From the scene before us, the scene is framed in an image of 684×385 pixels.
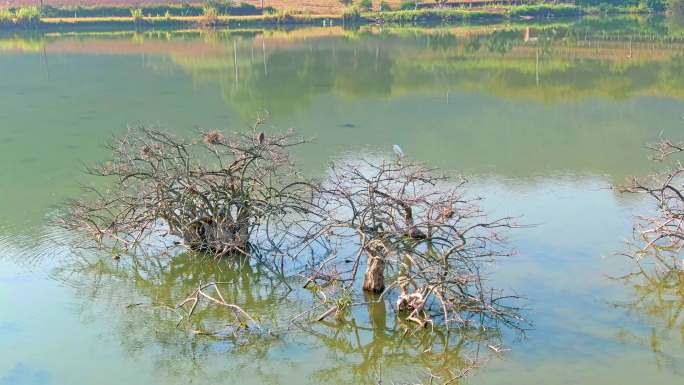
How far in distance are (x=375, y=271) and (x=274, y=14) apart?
58.0m

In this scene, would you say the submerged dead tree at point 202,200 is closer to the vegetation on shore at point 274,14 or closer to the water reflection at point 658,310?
the water reflection at point 658,310

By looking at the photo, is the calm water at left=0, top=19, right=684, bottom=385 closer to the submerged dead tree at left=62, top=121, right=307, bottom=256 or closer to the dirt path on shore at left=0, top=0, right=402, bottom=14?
the submerged dead tree at left=62, top=121, right=307, bottom=256

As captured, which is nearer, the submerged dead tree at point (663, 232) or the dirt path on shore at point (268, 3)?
the submerged dead tree at point (663, 232)

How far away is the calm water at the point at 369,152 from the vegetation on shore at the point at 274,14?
1370 centimetres

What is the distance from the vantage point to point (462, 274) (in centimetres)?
1255

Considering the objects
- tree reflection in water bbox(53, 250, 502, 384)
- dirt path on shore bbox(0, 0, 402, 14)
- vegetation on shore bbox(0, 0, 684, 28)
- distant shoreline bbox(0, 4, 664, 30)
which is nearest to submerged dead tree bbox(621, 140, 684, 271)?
tree reflection in water bbox(53, 250, 502, 384)

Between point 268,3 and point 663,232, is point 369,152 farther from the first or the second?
point 268,3

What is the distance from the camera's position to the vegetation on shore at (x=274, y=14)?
217 feet

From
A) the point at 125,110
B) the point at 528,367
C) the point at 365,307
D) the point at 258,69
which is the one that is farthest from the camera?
the point at 258,69

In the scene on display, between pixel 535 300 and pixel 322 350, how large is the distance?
3.49 meters

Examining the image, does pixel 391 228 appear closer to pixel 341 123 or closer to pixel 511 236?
pixel 511 236

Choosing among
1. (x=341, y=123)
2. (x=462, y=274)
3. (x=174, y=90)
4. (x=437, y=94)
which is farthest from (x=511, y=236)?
(x=174, y=90)

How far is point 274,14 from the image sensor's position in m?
68.0

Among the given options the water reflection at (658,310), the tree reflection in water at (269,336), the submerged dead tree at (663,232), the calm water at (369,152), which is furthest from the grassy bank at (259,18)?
the water reflection at (658,310)
